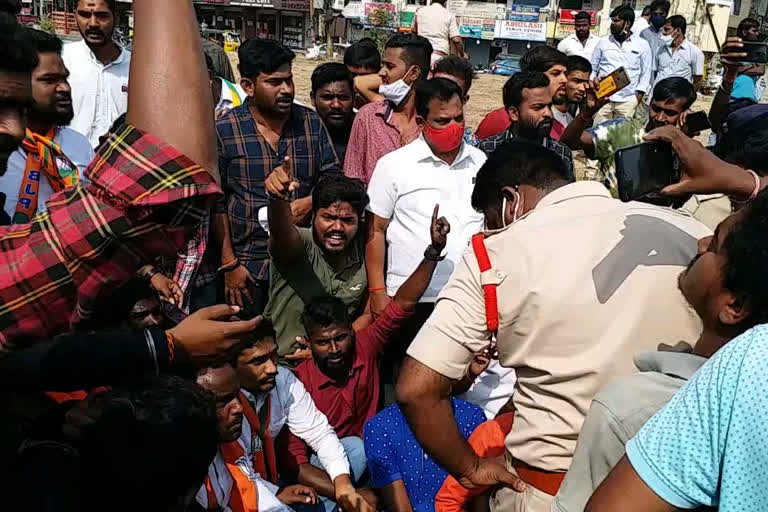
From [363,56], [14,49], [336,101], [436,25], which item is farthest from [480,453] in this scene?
[436,25]

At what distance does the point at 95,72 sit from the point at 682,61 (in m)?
7.41

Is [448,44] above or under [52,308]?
above

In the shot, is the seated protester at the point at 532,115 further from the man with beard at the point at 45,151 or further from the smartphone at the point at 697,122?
the man with beard at the point at 45,151

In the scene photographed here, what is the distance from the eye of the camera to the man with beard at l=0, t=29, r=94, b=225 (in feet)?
7.50

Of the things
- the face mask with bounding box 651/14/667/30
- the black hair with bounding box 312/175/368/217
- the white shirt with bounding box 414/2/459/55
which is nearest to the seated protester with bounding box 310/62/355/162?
the black hair with bounding box 312/175/368/217

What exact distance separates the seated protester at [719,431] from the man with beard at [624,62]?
767cm

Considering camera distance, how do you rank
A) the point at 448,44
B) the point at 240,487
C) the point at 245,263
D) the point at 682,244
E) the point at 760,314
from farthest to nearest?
1. the point at 448,44
2. the point at 245,263
3. the point at 240,487
4. the point at 682,244
5. the point at 760,314

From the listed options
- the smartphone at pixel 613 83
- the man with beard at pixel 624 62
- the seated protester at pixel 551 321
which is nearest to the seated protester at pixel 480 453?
the seated protester at pixel 551 321

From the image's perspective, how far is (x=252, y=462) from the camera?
2670 mm

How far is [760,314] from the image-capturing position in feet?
3.82

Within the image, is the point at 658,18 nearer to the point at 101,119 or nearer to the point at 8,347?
the point at 101,119

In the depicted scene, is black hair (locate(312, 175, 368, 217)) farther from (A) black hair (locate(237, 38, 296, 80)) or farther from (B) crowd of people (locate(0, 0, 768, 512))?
(A) black hair (locate(237, 38, 296, 80))

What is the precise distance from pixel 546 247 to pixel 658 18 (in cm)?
843

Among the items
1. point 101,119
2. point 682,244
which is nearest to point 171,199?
point 682,244
